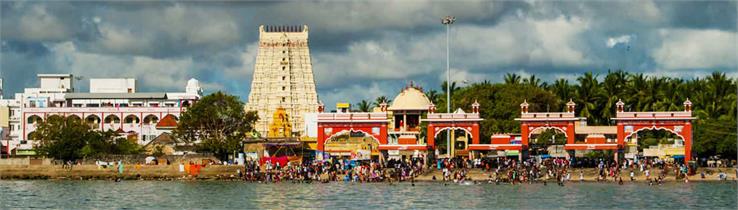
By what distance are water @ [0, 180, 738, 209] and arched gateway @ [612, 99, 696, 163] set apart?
34.2 feet

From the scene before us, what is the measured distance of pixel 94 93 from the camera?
15025cm

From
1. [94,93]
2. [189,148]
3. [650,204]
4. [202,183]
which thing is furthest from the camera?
[94,93]

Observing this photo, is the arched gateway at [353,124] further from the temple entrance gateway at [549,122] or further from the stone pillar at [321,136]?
the temple entrance gateway at [549,122]

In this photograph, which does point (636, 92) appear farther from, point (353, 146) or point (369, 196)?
point (369, 196)

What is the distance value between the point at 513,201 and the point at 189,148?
47.6 m

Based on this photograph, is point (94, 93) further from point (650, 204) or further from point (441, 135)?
point (650, 204)

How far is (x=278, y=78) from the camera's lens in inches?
6063

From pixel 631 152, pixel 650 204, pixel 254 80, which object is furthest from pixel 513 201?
pixel 254 80

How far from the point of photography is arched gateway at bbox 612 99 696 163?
97.9 meters

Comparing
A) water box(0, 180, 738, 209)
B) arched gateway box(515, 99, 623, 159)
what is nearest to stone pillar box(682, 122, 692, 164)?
arched gateway box(515, 99, 623, 159)

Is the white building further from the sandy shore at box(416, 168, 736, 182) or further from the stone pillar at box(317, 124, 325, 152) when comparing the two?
the sandy shore at box(416, 168, 736, 182)

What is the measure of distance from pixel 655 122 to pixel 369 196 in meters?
29.3

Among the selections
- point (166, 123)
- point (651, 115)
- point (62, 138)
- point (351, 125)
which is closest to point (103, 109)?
point (166, 123)

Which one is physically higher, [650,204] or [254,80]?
[254,80]
